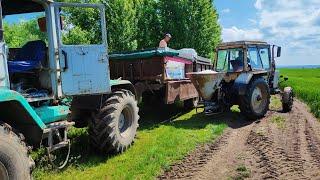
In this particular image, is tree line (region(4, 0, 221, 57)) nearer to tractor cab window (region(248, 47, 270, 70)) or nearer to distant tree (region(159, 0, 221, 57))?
distant tree (region(159, 0, 221, 57))

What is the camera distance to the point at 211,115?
46.4 ft

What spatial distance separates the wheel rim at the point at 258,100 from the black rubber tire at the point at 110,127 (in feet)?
18.3

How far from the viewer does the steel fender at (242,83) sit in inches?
511

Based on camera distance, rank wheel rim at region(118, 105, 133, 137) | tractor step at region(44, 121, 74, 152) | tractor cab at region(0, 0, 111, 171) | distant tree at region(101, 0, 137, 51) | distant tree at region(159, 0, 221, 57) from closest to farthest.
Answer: tractor cab at region(0, 0, 111, 171) → tractor step at region(44, 121, 74, 152) → wheel rim at region(118, 105, 133, 137) → distant tree at region(101, 0, 137, 51) → distant tree at region(159, 0, 221, 57)

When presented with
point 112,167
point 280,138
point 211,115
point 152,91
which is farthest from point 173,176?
point 211,115

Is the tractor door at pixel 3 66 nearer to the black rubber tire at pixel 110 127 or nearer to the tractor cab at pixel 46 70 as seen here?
the tractor cab at pixel 46 70

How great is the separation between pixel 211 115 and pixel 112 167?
668 cm

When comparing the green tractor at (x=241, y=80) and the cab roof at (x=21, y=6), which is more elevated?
the cab roof at (x=21, y=6)

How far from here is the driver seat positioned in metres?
6.97

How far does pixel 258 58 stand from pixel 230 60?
40.1 inches

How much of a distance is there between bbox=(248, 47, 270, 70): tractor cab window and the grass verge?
2389 millimetres

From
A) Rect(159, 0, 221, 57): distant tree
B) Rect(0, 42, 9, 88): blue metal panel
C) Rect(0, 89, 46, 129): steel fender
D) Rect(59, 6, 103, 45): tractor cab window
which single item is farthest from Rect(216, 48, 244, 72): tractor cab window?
Rect(159, 0, 221, 57): distant tree

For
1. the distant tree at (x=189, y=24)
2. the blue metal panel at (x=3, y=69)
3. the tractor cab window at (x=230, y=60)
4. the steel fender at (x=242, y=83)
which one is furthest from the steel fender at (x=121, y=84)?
the distant tree at (x=189, y=24)

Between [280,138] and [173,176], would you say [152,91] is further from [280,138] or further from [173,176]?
[173,176]
